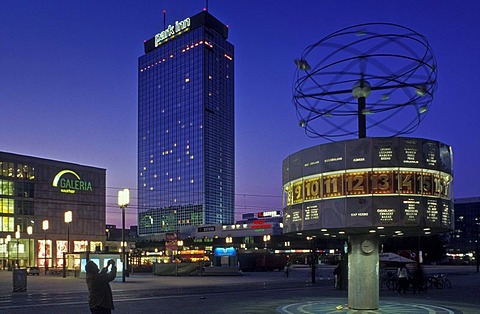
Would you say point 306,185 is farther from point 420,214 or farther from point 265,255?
point 265,255

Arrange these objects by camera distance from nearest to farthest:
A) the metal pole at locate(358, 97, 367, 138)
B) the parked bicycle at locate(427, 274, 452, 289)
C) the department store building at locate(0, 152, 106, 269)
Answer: the metal pole at locate(358, 97, 367, 138), the parked bicycle at locate(427, 274, 452, 289), the department store building at locate(0, 152, 106, 269)

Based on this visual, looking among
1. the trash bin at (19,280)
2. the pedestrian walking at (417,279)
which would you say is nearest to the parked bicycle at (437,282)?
the pedestrian walking at (417,279)

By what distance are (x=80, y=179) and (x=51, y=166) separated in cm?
801

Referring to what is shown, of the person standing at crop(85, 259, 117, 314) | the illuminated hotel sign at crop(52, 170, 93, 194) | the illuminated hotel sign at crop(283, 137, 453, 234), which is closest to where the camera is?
the person standing at crop(85, 259, 117, 314)

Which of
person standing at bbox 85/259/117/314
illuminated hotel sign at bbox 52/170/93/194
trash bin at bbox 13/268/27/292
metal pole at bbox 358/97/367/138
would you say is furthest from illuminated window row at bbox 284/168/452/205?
illuminated hotel sign at bbox 52/170/93/194

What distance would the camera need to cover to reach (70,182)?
122500 mm

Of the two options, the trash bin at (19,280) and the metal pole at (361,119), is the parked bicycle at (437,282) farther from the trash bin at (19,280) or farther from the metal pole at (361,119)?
the trash bin at (19,280)

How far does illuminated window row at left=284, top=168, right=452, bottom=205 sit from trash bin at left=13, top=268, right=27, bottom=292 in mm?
21567

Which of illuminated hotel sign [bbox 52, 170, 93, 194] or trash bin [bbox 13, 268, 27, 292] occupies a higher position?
illuminated hotel sign [bbox 52, 170, 93, 194]

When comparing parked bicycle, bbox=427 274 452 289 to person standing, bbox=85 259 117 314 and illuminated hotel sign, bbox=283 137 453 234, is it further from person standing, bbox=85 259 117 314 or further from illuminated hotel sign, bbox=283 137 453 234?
person standing, bbox=85 259 117 314

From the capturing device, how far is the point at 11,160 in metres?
111

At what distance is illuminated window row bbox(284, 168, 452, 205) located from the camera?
68.3 ft

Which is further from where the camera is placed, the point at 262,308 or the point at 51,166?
the point at 51,166

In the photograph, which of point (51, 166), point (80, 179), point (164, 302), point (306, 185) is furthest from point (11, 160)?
point (306, 185)
